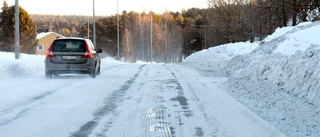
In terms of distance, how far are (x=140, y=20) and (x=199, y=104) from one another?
269 feet

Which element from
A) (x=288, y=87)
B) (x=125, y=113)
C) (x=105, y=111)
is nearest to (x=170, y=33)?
(x=288, y=87)

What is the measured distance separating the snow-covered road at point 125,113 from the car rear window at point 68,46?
3948 mm

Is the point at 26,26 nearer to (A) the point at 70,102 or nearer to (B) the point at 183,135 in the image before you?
(A) the point at 70,102

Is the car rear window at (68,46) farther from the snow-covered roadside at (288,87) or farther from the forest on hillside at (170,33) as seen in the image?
the forest on hillside at (170,33)

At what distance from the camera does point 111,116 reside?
6969 mm

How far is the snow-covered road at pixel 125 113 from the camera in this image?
5.81 metres

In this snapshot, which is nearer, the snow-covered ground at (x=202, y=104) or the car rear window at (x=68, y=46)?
the snow-covered ground at (x=202, y=104)

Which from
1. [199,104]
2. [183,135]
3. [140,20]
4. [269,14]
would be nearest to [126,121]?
[183,135]

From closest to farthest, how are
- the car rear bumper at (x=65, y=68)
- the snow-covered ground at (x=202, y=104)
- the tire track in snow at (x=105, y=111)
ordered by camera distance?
the tire track in snow at (x=105, y=111) < the snow-covered ground at (x=202, y=104) < the car rear bumper at (x=65, y=68)

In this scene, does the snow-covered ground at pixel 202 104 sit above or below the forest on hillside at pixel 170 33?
below

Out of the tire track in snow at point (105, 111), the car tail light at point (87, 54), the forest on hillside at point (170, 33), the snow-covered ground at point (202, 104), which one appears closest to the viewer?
the tire track in snow at point (105, 111)

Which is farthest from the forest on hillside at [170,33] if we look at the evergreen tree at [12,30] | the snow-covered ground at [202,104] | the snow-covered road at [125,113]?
the snow-covered road at [125,113]

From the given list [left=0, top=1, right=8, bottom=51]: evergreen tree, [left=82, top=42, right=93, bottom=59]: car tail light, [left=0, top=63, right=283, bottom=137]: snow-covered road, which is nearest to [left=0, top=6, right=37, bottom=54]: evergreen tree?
[left=0, top=1, right=8, bottom=51]: evergreen tree

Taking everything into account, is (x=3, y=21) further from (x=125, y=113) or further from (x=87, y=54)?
(x=125, y=113)
